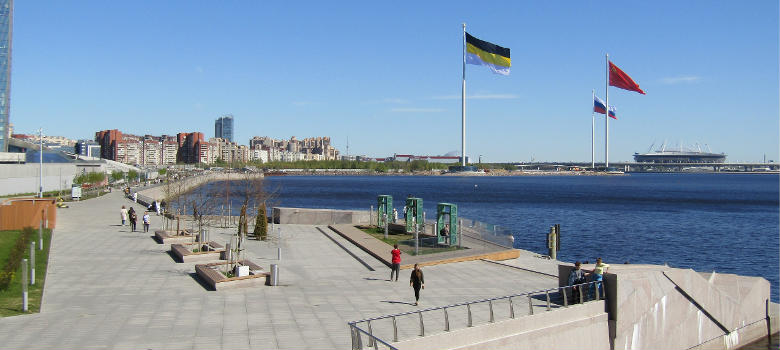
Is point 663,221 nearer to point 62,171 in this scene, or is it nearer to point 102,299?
point 102,299

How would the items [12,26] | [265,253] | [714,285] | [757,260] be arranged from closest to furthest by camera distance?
[714,285] < [265,253] < [757,260] < [12,26]

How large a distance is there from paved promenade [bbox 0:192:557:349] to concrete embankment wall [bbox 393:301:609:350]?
6.10 ft

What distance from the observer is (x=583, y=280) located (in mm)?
14875

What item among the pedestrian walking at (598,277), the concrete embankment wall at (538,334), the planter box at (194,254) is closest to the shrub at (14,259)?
the planter box at (194,254)

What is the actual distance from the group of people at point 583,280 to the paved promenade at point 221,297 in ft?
6.89

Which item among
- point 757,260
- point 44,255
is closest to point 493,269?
point 44,255

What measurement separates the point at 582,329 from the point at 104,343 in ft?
32.3

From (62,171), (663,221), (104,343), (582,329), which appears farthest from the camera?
(62,171)

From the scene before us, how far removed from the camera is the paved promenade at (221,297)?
11.8 meters

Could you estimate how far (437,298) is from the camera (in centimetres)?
1575

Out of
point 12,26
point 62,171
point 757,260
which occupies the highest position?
point 12,26

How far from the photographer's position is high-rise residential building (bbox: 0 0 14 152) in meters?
93.9

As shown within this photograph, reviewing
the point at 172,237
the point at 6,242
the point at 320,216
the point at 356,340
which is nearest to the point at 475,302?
the point at 356,340

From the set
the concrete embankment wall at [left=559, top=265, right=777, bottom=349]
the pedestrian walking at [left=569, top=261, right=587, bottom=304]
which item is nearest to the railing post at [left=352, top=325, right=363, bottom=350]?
the pedestrian walking at [left=569, top=261, right=587, bottom=304]
